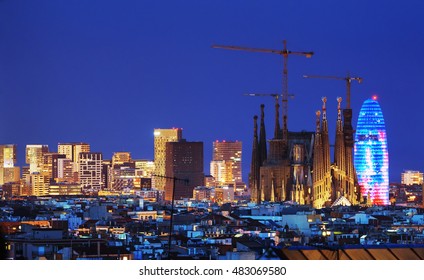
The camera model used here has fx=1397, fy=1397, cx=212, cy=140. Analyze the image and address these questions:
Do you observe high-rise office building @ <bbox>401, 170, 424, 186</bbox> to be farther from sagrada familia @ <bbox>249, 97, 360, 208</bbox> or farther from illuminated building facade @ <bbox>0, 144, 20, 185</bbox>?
illuminated building facade @ <bbox>0, 144, 20, 185</bbox>

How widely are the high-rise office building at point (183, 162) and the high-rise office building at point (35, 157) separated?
5.82m

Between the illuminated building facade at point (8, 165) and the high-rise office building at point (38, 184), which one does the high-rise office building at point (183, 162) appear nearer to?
the high-rise office building at point (38, 184)

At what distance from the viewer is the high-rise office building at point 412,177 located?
64556 mm

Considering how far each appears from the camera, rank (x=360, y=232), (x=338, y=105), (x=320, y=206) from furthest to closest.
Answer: (x=338, y=105) < (x=320, y=206) < (x=360, y=232)

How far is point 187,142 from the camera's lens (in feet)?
209

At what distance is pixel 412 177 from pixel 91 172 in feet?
55.0

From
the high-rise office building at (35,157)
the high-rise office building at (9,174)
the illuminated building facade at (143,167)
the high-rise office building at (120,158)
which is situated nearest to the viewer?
the high-rise office building at (9,174)

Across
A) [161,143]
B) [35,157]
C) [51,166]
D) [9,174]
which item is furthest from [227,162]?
[9,174]

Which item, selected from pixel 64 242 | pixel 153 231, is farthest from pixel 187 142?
pixel 64 242

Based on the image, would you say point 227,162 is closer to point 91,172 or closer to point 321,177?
point 91,172

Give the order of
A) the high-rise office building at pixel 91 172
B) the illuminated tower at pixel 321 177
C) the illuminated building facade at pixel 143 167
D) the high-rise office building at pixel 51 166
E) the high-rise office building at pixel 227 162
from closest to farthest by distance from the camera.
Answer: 1. the illuminated tower at pixel 321 177
2. the high-rise office building at pixel 51 166
3. the high-rise office building at pixel 91 172
4. the high-rise office building at pixel 227 162
5. the illuminated building facade at pixel 143 167

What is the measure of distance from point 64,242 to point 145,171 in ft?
193

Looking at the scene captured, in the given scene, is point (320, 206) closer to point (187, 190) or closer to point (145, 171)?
point (187, 190)

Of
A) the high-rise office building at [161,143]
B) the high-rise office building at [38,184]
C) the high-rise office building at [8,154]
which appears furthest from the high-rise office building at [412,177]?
the high-rise office building at [8,154]
